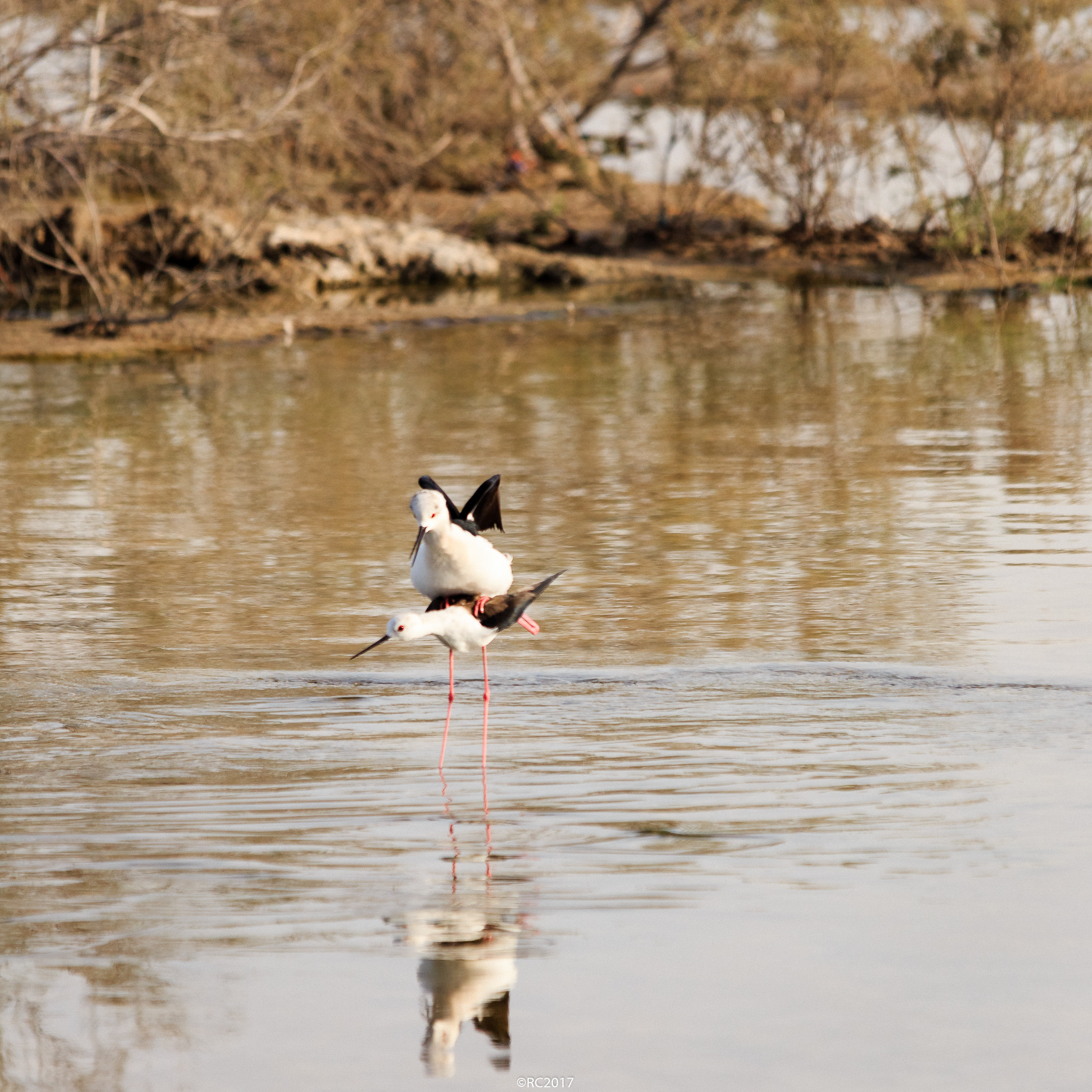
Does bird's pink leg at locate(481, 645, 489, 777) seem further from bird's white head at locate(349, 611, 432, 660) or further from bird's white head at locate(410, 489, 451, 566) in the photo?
bird's white head at locate(410, 489, 451, 566)

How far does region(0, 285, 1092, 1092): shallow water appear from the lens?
4098 millimetres

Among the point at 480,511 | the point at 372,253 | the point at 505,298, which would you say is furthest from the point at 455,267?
the point at 480,511

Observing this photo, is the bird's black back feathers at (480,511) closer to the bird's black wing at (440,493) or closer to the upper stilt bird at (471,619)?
the bird's black wing at (440,493)

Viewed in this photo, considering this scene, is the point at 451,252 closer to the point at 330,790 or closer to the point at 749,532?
the point at 749,532

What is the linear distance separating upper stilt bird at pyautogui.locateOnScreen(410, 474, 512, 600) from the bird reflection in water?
1.22 meters

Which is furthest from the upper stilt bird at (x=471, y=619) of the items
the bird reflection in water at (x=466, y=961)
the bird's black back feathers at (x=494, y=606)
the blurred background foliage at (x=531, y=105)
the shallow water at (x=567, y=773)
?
the blurred background foliage at (x=531, y=105)

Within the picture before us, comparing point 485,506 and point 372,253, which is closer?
point 485,506

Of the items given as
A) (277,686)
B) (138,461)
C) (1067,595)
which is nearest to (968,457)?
(1067,595)

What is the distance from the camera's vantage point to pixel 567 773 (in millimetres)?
5848

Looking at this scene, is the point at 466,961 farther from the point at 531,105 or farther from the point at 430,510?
the point at 531,105

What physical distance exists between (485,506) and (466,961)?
2.51 metres

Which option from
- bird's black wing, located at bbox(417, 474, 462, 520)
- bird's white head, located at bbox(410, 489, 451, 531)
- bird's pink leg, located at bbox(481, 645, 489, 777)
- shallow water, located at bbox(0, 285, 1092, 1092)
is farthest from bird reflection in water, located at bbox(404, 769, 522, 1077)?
bird's black wing, located at bbox(417, 474, 462, 520)

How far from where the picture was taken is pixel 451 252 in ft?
78.8

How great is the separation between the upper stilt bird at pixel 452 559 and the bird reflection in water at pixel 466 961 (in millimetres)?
1223
